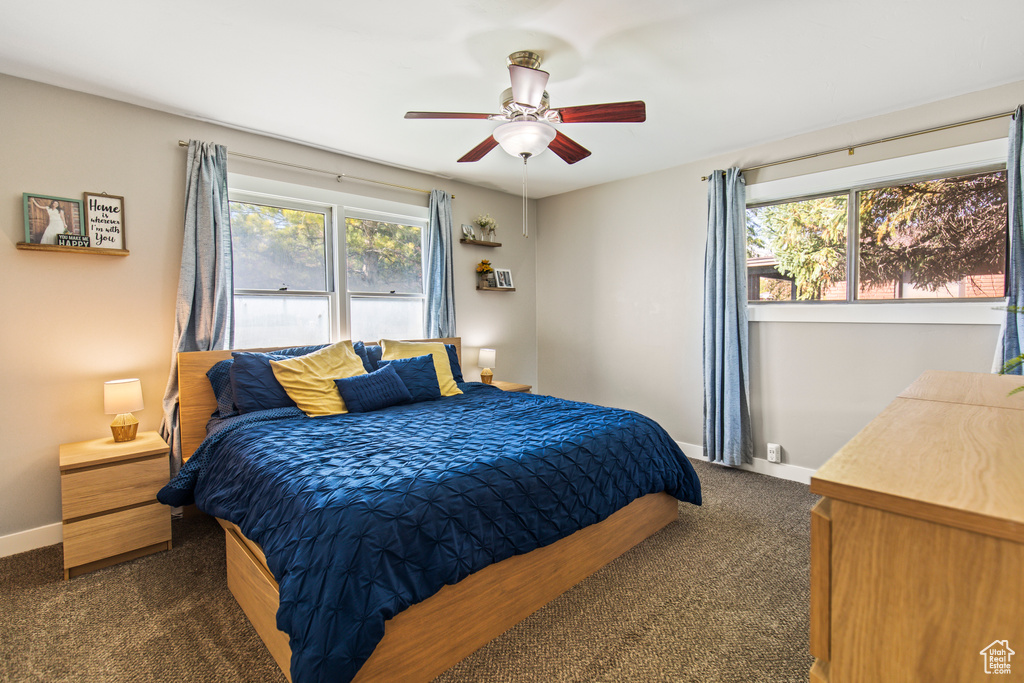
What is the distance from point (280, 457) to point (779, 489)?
3.16 m

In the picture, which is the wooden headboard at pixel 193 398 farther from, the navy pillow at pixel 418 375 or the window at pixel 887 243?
the window at pixel 887 243

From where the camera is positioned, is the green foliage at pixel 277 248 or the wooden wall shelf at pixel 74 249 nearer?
→ the wooden wall shelf at pixel 74 249

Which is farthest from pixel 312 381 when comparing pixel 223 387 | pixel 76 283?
pixel 76 283

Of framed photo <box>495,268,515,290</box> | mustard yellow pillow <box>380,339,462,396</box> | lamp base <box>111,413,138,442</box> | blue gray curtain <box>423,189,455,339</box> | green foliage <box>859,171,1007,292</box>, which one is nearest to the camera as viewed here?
lamp base <box>111,413,138,442</box>

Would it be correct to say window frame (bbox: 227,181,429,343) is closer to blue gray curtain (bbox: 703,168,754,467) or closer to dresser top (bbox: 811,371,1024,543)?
blue gray curtain (bbox: 703,168,754,467)

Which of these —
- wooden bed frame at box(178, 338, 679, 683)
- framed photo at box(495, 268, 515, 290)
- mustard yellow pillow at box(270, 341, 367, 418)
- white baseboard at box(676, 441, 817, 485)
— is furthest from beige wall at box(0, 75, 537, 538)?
white baseboard at box(676, 441, 817, 485)

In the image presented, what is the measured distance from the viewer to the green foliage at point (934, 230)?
2748mm

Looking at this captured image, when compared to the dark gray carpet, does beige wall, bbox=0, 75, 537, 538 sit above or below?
above

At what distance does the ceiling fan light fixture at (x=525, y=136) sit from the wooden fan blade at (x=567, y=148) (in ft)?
0.66

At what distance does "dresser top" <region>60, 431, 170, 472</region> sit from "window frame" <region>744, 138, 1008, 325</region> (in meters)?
3.99

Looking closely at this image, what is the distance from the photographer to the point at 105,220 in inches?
104

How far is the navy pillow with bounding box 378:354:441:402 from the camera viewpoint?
3202mm

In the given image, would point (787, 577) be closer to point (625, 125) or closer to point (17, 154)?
point (625, 125)

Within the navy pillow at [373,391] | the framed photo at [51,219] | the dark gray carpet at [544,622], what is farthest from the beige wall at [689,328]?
the framed photo at [51,219]
